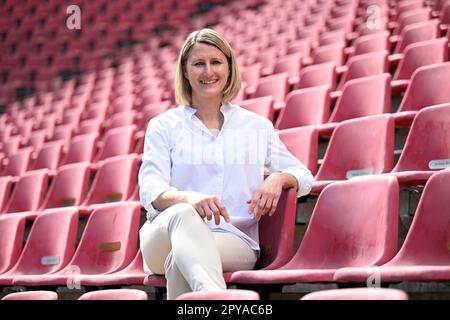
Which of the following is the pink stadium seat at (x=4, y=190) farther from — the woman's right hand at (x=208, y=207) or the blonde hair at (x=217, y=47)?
the woman's right hand at (x=208, y=207)

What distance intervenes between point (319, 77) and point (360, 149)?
55 centimetres

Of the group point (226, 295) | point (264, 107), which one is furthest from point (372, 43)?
point (226, 295)

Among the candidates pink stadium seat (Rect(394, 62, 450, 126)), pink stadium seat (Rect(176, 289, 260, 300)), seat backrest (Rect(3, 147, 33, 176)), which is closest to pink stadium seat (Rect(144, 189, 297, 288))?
pink stadium seat (Rect(176, 289, 260, 300))

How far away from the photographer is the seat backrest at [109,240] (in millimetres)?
896

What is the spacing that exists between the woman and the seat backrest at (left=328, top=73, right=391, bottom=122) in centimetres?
42

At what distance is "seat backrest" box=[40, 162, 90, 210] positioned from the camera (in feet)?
4.33

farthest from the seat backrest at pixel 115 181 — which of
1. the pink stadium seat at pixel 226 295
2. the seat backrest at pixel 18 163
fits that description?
the pink stadium seat at pixel 226 295

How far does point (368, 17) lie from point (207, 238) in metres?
1.42

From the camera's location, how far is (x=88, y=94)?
243 cm

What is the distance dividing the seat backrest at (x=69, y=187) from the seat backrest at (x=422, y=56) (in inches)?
22.9
